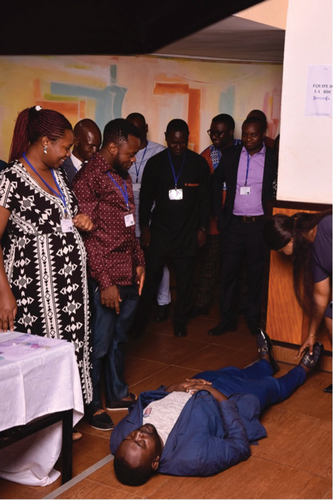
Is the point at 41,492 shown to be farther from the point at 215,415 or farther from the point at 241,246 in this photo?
the point at 241,246

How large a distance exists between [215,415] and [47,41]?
4125mm

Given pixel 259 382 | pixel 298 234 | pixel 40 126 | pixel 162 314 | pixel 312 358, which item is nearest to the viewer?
pixel 40 126

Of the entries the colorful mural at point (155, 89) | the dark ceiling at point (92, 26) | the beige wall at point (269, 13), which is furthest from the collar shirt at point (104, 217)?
the colorful mural at point (155, 89)

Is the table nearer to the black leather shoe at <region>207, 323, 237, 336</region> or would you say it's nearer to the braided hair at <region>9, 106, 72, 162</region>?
the braided hair at <region>9, 106, 72, 162</region>

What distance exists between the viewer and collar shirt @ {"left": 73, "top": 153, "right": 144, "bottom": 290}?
3352 mm

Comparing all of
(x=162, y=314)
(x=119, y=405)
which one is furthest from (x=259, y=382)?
(x=162, y=314)

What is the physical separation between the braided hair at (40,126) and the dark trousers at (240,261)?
7.61 ft

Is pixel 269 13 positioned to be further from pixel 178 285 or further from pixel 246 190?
pixel 178 285

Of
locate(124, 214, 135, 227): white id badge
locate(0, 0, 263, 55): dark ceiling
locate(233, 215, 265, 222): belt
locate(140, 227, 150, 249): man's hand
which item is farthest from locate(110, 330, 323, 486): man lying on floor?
locate(0, 0, 263, 55): dark ceiling

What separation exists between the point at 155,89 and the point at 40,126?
379cm

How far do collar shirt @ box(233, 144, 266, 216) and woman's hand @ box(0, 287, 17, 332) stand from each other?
8.47ft

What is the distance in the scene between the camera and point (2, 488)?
284 cm

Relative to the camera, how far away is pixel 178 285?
5.17m

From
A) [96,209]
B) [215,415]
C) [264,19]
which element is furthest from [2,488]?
[264,19]
